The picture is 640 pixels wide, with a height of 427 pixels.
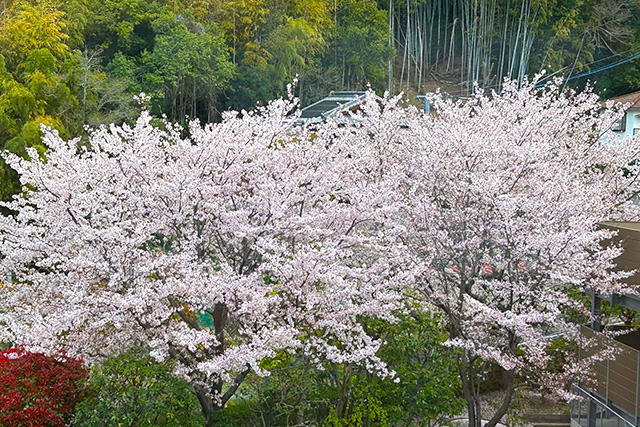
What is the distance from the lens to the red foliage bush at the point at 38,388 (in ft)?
21.4

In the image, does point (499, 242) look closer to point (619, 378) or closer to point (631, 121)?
point (619, 378)

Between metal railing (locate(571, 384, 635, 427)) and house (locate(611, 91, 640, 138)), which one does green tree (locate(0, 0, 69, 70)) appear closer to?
metal railing (locate(571, 384, 635, 427))

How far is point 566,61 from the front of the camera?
119ft

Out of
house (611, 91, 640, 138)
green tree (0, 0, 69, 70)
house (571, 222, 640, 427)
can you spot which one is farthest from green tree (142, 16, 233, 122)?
house (571, 222, 640, 427)

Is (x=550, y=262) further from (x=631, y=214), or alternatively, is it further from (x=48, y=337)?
(x=48, y=337)

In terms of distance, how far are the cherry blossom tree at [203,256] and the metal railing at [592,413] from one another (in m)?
2.83

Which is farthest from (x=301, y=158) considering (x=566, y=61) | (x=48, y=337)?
(x=566, y=61)

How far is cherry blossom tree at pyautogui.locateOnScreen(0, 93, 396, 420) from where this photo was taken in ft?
21.0

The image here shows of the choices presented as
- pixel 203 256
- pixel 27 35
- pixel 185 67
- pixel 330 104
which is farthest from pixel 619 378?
pixel 330 104

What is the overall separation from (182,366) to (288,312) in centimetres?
124

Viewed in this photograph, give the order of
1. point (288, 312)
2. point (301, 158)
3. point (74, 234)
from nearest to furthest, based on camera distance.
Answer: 1. point (288, 312)
2. point (74, 234)
3. point (301, 158)

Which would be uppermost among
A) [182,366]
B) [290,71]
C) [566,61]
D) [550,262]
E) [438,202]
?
[566,61]

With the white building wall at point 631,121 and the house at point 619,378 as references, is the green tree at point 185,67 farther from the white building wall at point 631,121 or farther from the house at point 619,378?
the house at point 619,378

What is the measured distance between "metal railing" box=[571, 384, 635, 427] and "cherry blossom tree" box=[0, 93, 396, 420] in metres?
2.83
